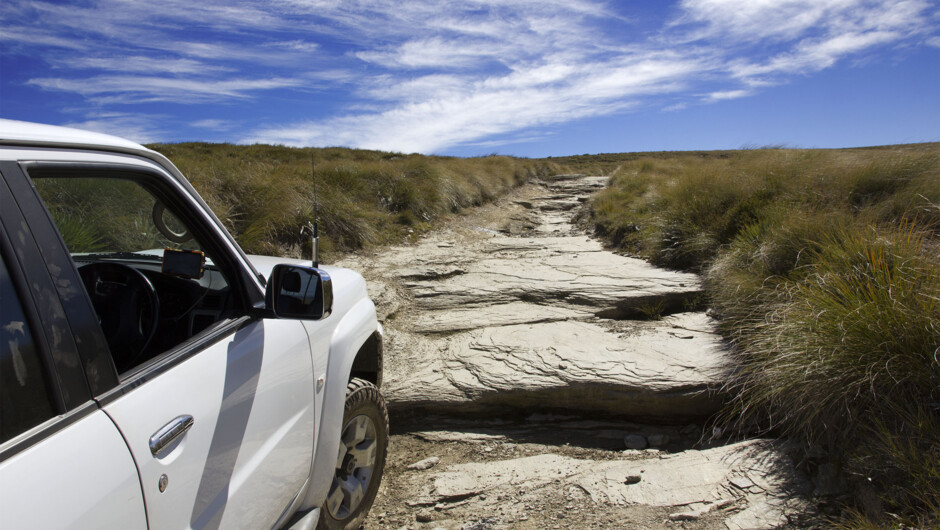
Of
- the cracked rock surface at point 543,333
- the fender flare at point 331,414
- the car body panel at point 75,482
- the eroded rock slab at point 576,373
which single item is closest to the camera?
the car body panel at point 75,482

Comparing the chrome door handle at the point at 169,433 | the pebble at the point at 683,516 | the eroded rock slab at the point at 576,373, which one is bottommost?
the pebble at the point at 683,516

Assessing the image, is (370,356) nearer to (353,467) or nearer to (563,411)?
(353,467)

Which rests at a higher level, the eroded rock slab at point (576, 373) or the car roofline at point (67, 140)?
the car roofline at point (67, 140)

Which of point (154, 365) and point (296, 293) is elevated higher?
point (296, 293)

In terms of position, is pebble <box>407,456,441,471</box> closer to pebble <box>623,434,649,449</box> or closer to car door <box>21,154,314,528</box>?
pebble <box>623,434,649,449</box>

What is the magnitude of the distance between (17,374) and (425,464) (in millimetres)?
2628

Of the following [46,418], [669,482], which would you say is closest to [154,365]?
[46,418]

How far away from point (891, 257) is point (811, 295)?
0.56 meters

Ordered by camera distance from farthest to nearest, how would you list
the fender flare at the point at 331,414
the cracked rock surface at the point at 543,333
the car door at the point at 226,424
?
the cracked rock surface at the point at 543,333 < the fender flare at the point at 331,414 < the car door at the point at 226,424

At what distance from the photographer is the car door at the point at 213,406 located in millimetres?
1226

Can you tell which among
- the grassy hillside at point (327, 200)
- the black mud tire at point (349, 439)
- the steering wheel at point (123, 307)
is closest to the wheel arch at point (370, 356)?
the black mud tire at point (349, 439)

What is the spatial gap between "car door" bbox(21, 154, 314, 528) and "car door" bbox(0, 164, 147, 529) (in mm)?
55

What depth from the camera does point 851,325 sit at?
2.90m

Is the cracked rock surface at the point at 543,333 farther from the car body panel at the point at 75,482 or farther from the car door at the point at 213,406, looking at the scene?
the car body panel at the point at 75,482
